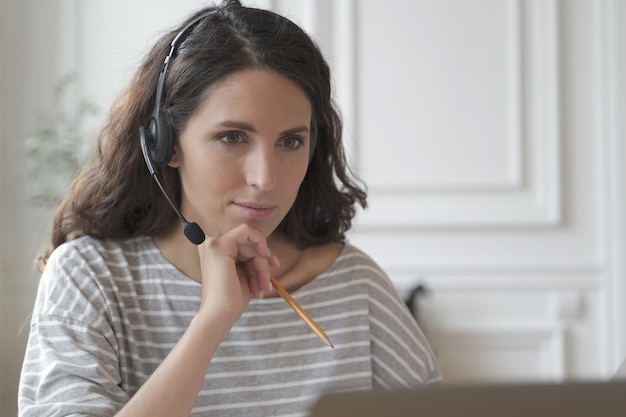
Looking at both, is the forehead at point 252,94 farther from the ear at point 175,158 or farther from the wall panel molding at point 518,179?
the wall panel molding at point 518,179

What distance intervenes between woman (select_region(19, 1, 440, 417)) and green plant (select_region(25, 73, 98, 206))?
1.53 m

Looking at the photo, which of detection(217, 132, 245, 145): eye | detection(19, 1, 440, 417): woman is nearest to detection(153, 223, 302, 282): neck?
detection(19, 1, 440, 417): woman

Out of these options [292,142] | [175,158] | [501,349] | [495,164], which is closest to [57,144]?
[495,164]

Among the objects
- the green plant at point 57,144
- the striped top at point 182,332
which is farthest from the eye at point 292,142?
the green plant at point 57,144

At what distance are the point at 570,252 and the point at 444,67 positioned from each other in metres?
0.73

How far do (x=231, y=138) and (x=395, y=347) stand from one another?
443 mm

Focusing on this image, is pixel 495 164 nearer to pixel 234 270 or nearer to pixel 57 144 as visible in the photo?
pixel 57 144

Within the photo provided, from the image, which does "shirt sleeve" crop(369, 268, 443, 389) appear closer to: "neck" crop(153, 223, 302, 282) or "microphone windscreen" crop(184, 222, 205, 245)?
"neck" crop(153, 223, 302, 282)

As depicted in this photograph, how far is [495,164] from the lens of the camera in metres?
2.86

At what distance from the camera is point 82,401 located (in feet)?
3.66

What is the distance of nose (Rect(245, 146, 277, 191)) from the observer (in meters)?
1.21

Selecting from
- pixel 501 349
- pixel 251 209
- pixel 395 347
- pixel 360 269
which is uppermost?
pixel 251 209

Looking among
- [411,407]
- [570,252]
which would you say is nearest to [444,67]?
[570,252]

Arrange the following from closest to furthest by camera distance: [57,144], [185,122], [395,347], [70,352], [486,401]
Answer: [486,401], [70,352], [185,122], [395,347], [57,144]
